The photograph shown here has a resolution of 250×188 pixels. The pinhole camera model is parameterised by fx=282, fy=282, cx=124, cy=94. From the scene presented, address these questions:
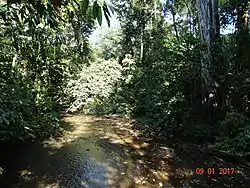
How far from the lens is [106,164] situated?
582 cm

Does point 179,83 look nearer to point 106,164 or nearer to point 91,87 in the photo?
point 106,164

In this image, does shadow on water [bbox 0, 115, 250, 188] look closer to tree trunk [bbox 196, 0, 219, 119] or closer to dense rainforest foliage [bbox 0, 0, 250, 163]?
dense rainforest foliage [bbox 0, 0, 250, 163]

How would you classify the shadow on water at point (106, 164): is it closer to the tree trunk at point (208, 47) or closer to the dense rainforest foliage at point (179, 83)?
the dense rainforest foliage at point (179, 83)

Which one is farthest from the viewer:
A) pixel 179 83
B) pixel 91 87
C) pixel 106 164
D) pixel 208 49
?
pixel 91 87

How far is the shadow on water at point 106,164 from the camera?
4.82 meters

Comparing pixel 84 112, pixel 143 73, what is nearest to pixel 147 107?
pixel 143 73

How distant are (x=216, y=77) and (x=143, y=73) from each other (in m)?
5.60

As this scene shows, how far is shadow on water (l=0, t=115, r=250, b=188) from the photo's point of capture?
482cm

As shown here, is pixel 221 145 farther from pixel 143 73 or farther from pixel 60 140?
pixel 143 73

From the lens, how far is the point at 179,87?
26.9ft
